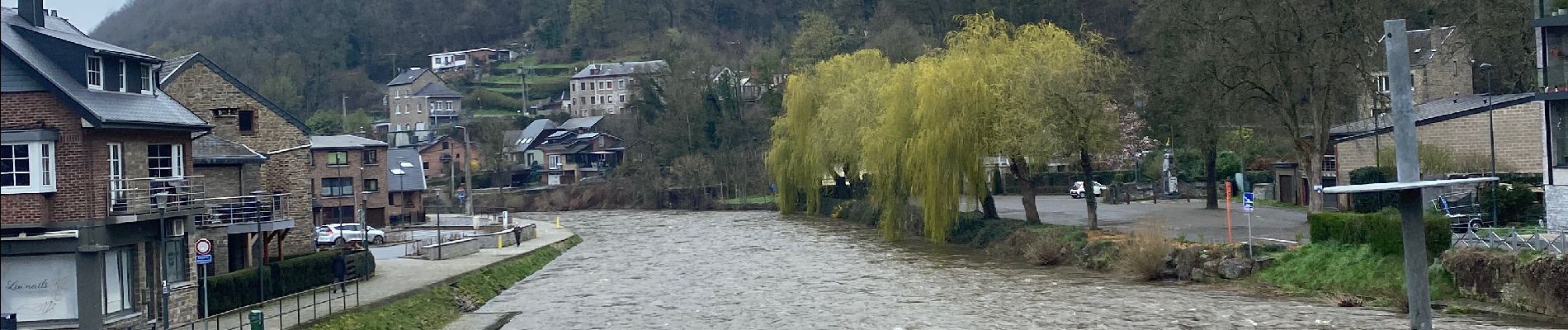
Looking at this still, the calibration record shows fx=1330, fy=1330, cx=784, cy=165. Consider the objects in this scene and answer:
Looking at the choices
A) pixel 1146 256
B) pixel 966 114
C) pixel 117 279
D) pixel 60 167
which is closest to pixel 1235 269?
pixel 1146 256

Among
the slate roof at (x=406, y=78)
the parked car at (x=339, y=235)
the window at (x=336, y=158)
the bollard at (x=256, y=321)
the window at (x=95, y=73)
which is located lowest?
the bollard at (x=256, y=321)

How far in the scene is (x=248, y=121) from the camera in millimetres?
36812

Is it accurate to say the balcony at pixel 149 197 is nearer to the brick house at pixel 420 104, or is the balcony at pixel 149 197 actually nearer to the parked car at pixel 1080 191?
the parked car at pixel 1080 191

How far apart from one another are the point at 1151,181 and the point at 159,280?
2132 inches

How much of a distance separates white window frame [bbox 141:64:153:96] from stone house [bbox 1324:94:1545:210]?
3499 cm

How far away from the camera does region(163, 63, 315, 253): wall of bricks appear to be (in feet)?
117

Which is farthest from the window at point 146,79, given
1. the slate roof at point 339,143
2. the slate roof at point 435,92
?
the slate roof at point 435,92

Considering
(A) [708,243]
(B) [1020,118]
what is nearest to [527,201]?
(A) [708,243]

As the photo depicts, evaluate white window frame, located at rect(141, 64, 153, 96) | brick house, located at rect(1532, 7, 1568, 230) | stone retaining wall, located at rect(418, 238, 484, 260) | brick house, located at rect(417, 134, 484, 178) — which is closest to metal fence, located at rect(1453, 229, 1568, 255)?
brick house, located at rect(1532, 7, 1568, 230)

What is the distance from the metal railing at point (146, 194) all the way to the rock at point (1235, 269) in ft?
76.0

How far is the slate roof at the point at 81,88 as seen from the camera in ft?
71.0

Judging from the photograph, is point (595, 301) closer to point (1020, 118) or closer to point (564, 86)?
point (1020, 118)

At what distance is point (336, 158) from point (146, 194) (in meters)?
39.6

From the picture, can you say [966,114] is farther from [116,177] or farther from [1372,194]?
[116,177]
